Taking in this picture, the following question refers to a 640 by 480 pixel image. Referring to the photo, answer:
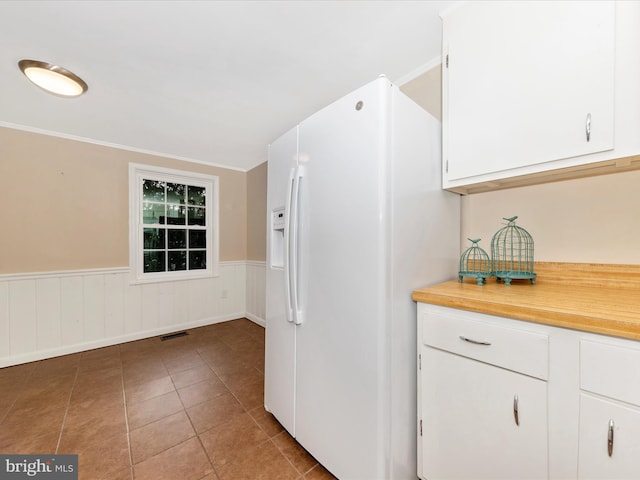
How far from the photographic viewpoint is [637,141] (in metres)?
0.91

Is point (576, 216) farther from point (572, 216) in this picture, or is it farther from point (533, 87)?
point (533, 87)

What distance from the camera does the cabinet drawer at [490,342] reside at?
0.87m

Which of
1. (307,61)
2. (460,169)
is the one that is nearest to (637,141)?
(460,169)

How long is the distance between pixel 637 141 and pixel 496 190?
0.59 metres

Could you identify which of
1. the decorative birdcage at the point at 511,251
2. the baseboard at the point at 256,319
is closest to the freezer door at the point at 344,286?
the decorative birdcage at the point at 511,251

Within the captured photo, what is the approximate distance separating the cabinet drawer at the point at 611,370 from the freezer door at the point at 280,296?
115 cm

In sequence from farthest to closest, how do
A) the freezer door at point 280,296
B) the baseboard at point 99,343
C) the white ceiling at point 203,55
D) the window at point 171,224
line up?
the window at point 171,224 → the baseboard at point 99,343 → the freezer door at point 280,296 → the white ceiling at point 203,55

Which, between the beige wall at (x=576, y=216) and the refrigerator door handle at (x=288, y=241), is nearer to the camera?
the beige wall at (x=576, y=216)

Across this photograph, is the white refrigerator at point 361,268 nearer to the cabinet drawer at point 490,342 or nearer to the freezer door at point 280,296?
the freezer door at point 280,296

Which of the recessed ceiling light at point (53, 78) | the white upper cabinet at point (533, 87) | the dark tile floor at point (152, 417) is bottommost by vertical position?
the dark tile floor at point (152, 417)

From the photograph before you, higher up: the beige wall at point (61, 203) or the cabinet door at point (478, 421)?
the beige wall at point (61, 203)

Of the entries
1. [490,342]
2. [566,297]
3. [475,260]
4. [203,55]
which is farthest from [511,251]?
[203,55]

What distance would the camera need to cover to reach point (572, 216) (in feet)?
4.20

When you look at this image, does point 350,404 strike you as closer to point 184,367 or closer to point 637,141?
point 637,141
